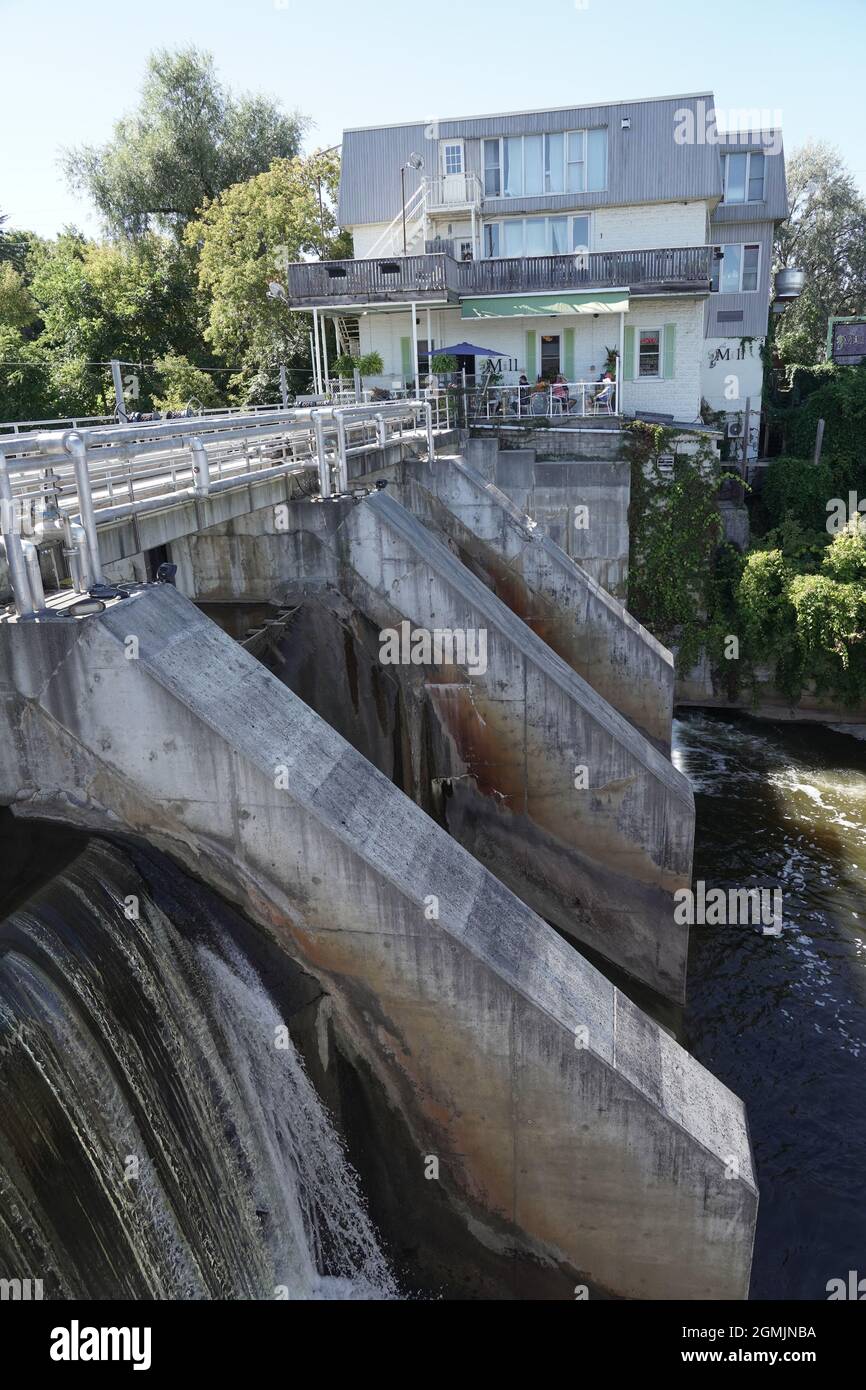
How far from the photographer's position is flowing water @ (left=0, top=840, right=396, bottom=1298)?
5895mm

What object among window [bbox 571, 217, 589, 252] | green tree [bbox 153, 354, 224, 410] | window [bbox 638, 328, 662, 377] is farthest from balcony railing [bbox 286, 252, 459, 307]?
green tree [bbox 153, 354, 224, 410]

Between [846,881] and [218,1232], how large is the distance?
1215 cm

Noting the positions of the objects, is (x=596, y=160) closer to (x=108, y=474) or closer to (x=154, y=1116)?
(x=108, y=474)

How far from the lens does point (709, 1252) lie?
7930 mm

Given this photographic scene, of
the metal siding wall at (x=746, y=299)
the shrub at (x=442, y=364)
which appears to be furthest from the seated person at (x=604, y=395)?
the metal siding wall at (x=746, y=299)

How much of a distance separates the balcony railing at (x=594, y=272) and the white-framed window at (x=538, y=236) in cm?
289

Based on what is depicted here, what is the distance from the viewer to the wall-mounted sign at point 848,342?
33250 millimetres

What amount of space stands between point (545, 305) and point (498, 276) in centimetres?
192

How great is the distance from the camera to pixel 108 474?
8.57 meters

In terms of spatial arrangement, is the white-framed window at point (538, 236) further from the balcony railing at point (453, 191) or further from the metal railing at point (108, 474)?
the metal railing at point (108, 474)

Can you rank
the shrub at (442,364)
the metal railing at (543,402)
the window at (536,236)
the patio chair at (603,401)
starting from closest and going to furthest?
the metal railing at (543,402) → the patio chair at (603,401) → the shrub at (442,364) → the window at (536,236)

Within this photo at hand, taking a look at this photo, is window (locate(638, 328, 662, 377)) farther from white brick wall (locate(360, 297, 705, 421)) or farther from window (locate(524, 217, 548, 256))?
window (locate(524, 217, 548, 256))

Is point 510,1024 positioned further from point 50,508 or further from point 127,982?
point 50,508
